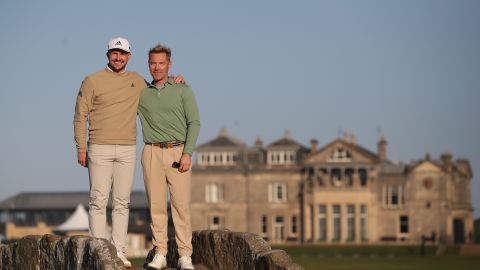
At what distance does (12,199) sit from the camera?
405 ft

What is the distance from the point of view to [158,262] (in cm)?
1189

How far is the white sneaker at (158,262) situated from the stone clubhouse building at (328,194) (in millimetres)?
86653

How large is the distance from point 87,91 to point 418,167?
3625 inches

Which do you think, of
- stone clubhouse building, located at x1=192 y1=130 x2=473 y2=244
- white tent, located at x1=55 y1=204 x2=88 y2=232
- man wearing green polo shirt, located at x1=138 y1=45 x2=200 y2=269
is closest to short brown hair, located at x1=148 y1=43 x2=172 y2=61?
man wearing green polo shirt, located at x1=138 y1=45 x2=200 y2=269

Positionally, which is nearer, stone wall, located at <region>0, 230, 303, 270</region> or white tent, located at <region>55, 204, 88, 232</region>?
stone wall, located at <region>0, 230, 303, 270</region>

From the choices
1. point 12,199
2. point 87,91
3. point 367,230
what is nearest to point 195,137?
point 87,91

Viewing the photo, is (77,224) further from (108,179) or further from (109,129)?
(109,129)

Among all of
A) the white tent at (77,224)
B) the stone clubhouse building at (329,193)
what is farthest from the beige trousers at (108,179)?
the stone clubhouse building at (329,193)

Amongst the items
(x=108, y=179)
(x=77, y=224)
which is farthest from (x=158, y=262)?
(x=77, y=224)

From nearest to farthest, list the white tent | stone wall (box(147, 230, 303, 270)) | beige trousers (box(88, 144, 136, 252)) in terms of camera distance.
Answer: stone wall (box(147, 230, 303, 270)), beige trousers (box(88, 144, 136, 252)), the white tent

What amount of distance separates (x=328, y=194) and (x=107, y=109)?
91707 mm

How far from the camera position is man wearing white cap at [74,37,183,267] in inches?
477

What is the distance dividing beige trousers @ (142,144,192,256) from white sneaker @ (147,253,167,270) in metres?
0.20

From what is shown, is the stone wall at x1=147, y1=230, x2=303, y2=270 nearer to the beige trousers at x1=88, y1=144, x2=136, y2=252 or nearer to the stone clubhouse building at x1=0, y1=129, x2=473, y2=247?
the beige trousers at x1=88, y1=144, x2=136, y2=252
